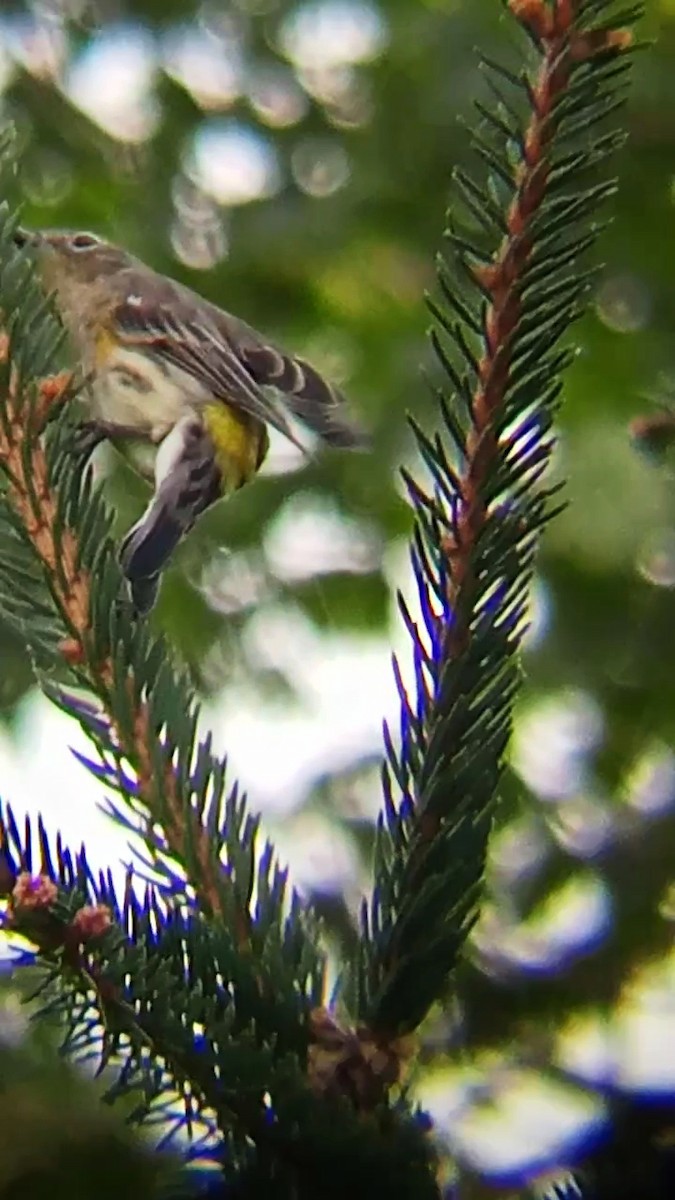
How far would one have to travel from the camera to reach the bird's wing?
0.66m

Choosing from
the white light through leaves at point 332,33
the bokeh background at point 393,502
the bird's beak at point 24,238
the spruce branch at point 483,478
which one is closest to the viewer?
the spruce branch at point 483,478

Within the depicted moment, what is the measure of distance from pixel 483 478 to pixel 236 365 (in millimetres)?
153

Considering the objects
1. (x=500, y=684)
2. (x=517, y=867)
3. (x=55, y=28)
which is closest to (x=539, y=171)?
(x=500, y=684)

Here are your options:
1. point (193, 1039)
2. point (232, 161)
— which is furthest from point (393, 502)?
point (193, 1039)

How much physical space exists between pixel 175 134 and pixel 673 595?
0.55 meters

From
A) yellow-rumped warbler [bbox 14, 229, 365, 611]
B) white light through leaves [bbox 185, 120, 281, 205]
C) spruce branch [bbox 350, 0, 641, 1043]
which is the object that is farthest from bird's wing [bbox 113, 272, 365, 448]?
white light through leaves [bbox 185, 120, 281, 205]

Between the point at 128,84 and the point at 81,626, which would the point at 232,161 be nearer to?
the point at 128,84

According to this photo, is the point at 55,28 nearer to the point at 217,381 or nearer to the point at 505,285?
the point at 217,381

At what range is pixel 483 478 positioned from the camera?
54cm

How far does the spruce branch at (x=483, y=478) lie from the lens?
51 cm

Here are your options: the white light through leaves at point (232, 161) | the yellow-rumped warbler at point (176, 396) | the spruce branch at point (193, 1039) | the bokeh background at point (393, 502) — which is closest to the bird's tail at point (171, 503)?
the yellow-rumped warbler at point (176, 396)

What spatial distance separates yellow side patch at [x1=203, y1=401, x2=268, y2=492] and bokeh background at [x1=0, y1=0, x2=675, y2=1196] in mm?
369

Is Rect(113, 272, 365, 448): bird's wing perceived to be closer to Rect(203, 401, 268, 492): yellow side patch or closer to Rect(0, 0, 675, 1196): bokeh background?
Rect(203, 401, 268, 492): yellow side patch

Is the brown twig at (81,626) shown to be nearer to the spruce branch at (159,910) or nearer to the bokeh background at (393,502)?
the spruce branch at (159,910)
